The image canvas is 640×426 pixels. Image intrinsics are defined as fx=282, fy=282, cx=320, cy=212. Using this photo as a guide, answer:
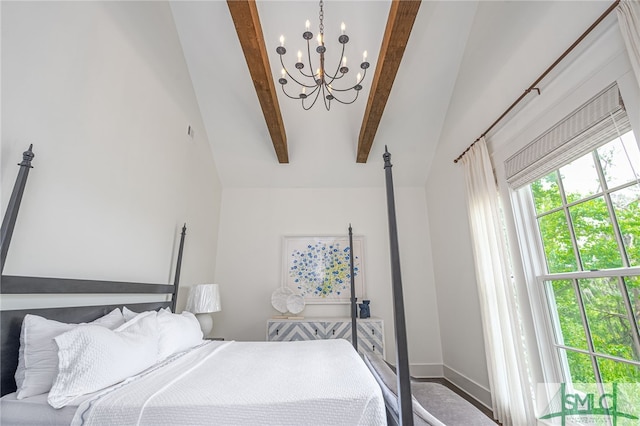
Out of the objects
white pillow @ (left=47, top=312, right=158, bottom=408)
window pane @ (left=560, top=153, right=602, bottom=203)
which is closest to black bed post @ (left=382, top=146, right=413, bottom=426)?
white pillow @ (left=47, top=312, right=158, bottom=408)

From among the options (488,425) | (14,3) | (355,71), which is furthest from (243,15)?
(488,425)

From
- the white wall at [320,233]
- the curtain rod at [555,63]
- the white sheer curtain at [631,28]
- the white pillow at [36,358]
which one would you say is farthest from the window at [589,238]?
the white pillow at [36,358]

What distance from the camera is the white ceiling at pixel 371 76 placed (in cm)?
222

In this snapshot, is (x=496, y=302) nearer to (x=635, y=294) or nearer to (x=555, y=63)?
(x=635, y=294)

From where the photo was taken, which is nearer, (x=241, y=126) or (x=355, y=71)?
(x=355, y=71)

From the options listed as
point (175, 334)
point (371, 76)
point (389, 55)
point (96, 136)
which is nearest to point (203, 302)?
point (175, 334)

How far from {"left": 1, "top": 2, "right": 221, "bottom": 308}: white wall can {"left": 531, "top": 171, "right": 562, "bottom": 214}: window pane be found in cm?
319

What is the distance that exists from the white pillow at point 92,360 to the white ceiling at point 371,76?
2819 mm

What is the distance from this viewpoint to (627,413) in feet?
5.15

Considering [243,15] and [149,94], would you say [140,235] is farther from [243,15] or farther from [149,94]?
[243,15]

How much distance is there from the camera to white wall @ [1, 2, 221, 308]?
1.38 meters

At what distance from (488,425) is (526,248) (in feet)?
5.39

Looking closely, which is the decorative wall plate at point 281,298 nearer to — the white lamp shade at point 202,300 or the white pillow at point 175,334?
the white lamp shade at point 202,300

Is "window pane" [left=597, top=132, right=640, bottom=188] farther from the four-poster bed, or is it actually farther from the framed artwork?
the framed artwork
